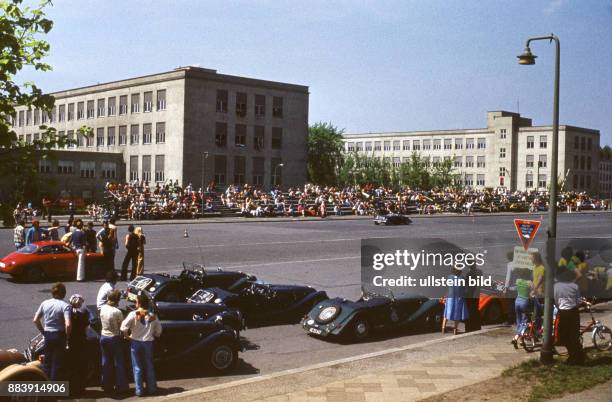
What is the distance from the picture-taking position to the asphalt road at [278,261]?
1321cm

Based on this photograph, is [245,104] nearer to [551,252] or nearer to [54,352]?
[551,252]

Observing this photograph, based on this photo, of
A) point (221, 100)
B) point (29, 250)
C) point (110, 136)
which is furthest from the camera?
point (110, 136)

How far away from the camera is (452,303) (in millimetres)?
14820

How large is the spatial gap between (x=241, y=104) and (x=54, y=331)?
57815 millimetres

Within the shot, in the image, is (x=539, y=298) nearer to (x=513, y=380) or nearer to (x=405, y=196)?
(x=513, y=380)

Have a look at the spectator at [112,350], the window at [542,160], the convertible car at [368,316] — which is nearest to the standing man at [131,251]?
the convertible car at [368,316]

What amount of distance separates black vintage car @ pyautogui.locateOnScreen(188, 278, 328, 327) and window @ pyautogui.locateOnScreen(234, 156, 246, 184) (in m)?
51.1

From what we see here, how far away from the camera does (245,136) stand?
221 feet

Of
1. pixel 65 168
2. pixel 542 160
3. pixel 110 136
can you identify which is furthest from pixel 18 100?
pixel 542 160

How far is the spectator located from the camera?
10422 millimetres

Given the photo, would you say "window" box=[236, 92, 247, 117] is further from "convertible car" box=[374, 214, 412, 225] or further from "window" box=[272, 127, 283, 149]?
"convertible car" box=[374, 214, 412, 225]

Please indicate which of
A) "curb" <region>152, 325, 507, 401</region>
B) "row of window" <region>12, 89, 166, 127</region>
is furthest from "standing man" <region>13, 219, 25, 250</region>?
"row of window" <region>12, 89, 166, 127</region>

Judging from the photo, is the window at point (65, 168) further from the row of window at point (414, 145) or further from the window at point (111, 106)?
the row of window at point (414, 145)

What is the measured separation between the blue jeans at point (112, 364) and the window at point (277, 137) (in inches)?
2359
